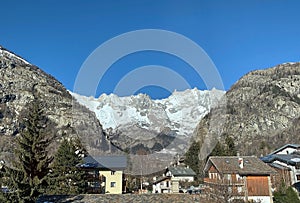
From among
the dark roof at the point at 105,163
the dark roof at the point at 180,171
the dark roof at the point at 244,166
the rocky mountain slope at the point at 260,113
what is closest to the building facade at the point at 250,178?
the dark roof at the point at 244,166

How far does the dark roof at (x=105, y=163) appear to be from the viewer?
133 feet

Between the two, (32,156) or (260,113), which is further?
(260,113)

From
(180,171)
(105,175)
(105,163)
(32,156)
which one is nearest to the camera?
(32,156)

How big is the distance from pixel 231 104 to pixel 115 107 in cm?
8089

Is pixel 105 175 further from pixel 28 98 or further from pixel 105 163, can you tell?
pixel 28 98

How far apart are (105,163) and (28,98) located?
117093mm

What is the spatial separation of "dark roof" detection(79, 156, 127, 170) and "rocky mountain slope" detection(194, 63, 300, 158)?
3568cm

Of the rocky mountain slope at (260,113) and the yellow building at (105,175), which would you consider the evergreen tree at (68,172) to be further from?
the rocky mountain slope at (260,113)

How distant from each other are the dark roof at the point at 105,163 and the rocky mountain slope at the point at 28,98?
4600 cm

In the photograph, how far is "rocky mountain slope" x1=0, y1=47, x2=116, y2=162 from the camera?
110m

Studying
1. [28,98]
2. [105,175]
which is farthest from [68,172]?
[28,98]

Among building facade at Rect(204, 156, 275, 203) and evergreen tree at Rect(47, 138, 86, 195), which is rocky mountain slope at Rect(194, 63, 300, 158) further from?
evergreen tree at Rect(47, 138, 86, 195)

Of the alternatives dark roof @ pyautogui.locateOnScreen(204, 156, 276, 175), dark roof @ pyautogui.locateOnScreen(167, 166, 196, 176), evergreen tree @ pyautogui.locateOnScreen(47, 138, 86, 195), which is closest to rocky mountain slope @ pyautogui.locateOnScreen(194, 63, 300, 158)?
dark roof @ pyautogui.locateOnScreen(167, 166, 196, 176)

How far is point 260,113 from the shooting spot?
11831 cm
